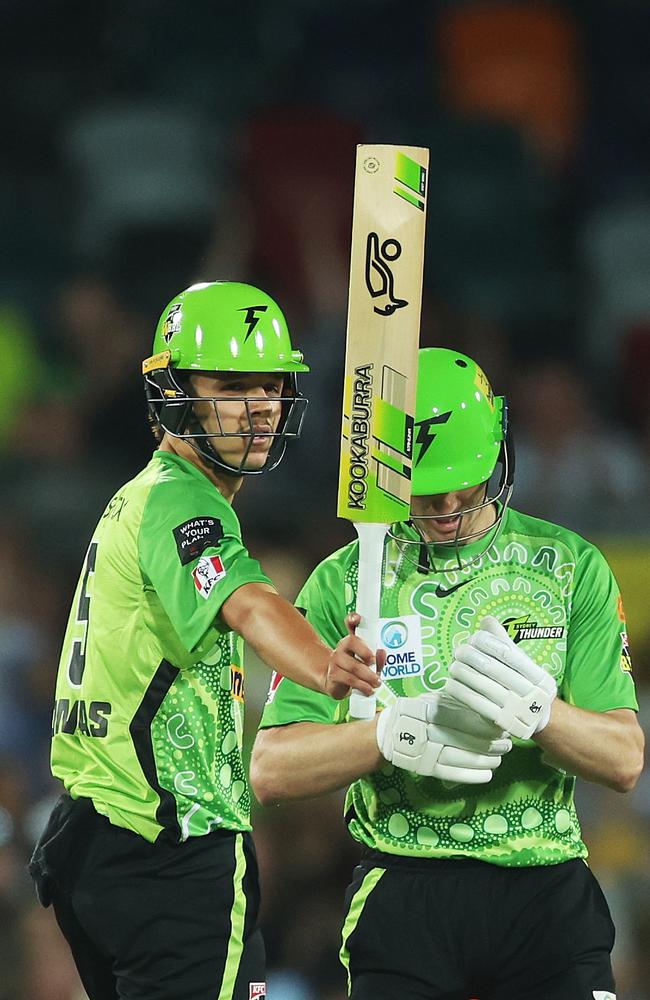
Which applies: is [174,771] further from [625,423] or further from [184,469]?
[625,423]

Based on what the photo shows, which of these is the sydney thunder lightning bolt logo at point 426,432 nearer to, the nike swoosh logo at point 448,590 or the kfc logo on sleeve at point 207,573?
the nike swoosh logo at point 448,590

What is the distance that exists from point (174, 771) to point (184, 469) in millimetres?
557

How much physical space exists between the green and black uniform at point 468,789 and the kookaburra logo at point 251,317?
475mm

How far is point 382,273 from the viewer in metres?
2.58

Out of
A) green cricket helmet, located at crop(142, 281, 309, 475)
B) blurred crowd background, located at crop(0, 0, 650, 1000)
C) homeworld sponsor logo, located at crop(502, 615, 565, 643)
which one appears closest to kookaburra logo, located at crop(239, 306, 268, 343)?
green cricket helmet, located at crop(142, 281, 309, 475)

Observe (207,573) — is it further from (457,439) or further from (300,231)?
(300,231)

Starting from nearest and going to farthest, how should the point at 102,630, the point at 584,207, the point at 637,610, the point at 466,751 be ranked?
the point at 466,751
the point at 102,630
the point at 637,610
the point at 584,207

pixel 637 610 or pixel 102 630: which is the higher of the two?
pixel 102 630

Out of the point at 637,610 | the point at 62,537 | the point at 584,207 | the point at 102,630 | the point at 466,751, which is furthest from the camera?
the point at 584,207

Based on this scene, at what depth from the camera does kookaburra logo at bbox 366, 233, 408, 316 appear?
2.57m

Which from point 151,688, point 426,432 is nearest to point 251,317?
point 426,432

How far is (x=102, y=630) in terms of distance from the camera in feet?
9.25

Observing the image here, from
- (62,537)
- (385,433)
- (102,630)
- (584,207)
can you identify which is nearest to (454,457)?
(385,433)

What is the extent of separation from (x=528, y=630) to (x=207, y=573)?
26.4 inches
